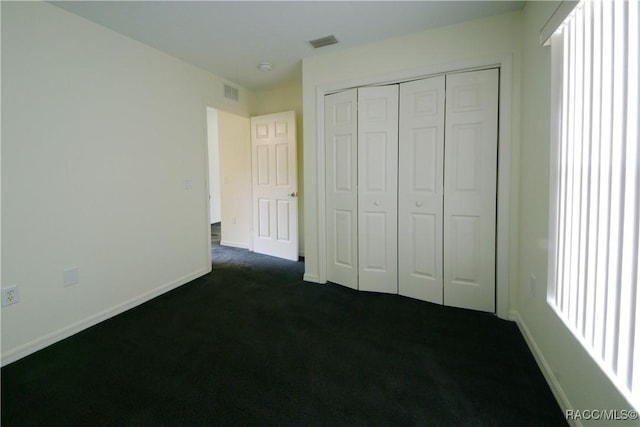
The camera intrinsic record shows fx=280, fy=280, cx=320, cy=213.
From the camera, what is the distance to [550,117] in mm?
1588

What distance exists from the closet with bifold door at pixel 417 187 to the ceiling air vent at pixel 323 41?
1.47 feet

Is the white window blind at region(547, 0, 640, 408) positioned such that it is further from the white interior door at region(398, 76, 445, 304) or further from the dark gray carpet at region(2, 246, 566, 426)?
the white interior door at region(398, 76, 445, 304)

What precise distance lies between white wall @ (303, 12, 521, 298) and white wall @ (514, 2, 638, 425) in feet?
0.30

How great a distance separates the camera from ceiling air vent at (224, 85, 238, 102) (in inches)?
141

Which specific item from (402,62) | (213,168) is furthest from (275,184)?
(213,168)

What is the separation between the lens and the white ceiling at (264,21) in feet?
6.66

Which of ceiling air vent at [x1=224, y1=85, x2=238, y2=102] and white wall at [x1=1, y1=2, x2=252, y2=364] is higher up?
ceiling air vent at [x1=224, y1=85, x2=238, y2=102]

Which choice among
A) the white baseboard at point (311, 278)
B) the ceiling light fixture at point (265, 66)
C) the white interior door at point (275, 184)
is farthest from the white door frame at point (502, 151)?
the white interior door at point (275, 184)

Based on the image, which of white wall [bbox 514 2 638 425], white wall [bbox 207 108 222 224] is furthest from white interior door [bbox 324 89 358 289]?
white wall [bbox 207 108 222 224]

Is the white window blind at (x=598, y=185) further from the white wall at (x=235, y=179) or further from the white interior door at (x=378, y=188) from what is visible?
the white wall at (x=235, y=179)

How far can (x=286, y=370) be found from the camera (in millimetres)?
1683

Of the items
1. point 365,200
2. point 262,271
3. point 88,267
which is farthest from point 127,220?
point 365,200

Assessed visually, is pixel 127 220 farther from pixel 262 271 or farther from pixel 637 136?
pixel 637 136

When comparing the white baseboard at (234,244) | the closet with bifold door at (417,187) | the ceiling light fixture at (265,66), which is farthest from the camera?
the white baseboard at (234,244)
